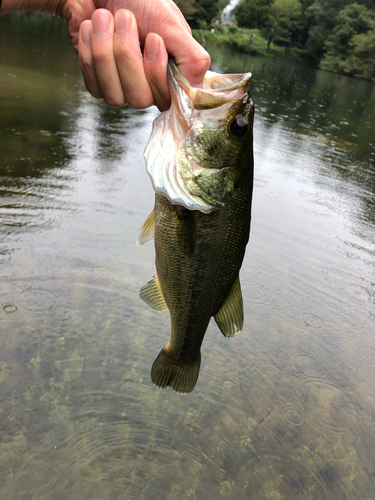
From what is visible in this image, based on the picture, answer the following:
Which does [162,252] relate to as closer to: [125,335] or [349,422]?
[125,335]

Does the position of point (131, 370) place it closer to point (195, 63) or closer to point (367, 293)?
point (195, 63)

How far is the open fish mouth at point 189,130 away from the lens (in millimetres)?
1447

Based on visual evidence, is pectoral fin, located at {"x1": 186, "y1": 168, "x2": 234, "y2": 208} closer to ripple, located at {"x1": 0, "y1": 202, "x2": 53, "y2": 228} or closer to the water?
the water

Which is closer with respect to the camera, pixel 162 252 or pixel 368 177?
pixel 162 252

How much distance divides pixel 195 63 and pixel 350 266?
4.23m

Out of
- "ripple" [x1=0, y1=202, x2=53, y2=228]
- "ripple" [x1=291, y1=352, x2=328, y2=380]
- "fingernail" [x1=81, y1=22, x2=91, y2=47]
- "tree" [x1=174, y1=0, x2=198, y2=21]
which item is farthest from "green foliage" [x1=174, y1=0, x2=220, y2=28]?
"fingernail" [x1=81, y1=22, x2=91, y2=47]

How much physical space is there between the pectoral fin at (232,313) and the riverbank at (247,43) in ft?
148

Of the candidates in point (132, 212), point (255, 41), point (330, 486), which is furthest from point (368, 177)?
point (255, 41)

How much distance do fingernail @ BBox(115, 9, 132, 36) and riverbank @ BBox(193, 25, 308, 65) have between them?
45.1 metres

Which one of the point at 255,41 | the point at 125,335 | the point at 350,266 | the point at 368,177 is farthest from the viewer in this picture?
the point at 255,41

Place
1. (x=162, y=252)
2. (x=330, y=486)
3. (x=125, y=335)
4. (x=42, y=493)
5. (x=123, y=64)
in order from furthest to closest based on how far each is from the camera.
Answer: (x=125, y=335), (x=330, y=486), (x=42, y=493), (x=162, y=252), (x=123, y=64)

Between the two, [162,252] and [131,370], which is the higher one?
[162,252]

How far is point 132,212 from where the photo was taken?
197 inches

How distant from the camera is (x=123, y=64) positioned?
1411 mm
